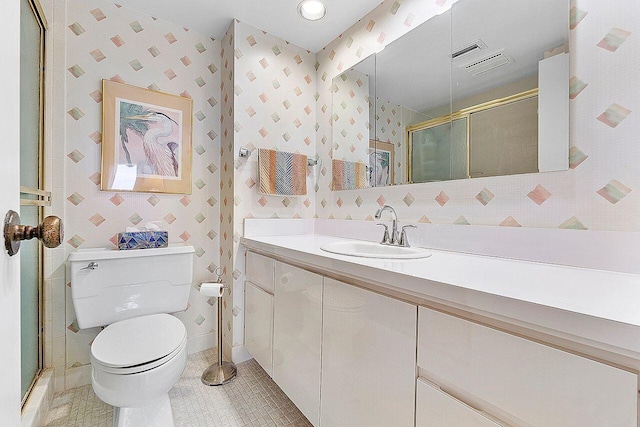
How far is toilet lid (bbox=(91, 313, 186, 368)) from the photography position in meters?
1.21

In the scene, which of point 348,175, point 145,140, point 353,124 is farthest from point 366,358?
point 145,140

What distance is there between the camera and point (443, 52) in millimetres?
1479

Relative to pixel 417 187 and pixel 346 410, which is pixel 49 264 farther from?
pixel 417 187

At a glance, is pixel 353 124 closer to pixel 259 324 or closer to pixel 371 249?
pixel 371 249

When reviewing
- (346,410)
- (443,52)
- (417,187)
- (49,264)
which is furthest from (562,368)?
(49,264)

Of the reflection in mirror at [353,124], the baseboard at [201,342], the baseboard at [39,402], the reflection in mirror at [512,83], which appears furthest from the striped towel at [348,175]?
the baseboard at [39,402]

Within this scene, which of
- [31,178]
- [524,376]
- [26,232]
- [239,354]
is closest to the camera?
[26,232]

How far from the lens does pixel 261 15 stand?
1.92m

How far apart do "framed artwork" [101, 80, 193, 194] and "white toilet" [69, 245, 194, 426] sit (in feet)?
1.55

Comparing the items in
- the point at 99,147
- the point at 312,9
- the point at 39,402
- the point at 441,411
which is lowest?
the point at 39,402

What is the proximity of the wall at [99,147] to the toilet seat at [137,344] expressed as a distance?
0.53 m

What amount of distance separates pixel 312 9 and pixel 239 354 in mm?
2248

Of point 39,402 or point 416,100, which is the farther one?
point 416,100

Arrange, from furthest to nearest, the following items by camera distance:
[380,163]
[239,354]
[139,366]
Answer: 1. [239,354]
2. [380,163]
3. [139,366]
